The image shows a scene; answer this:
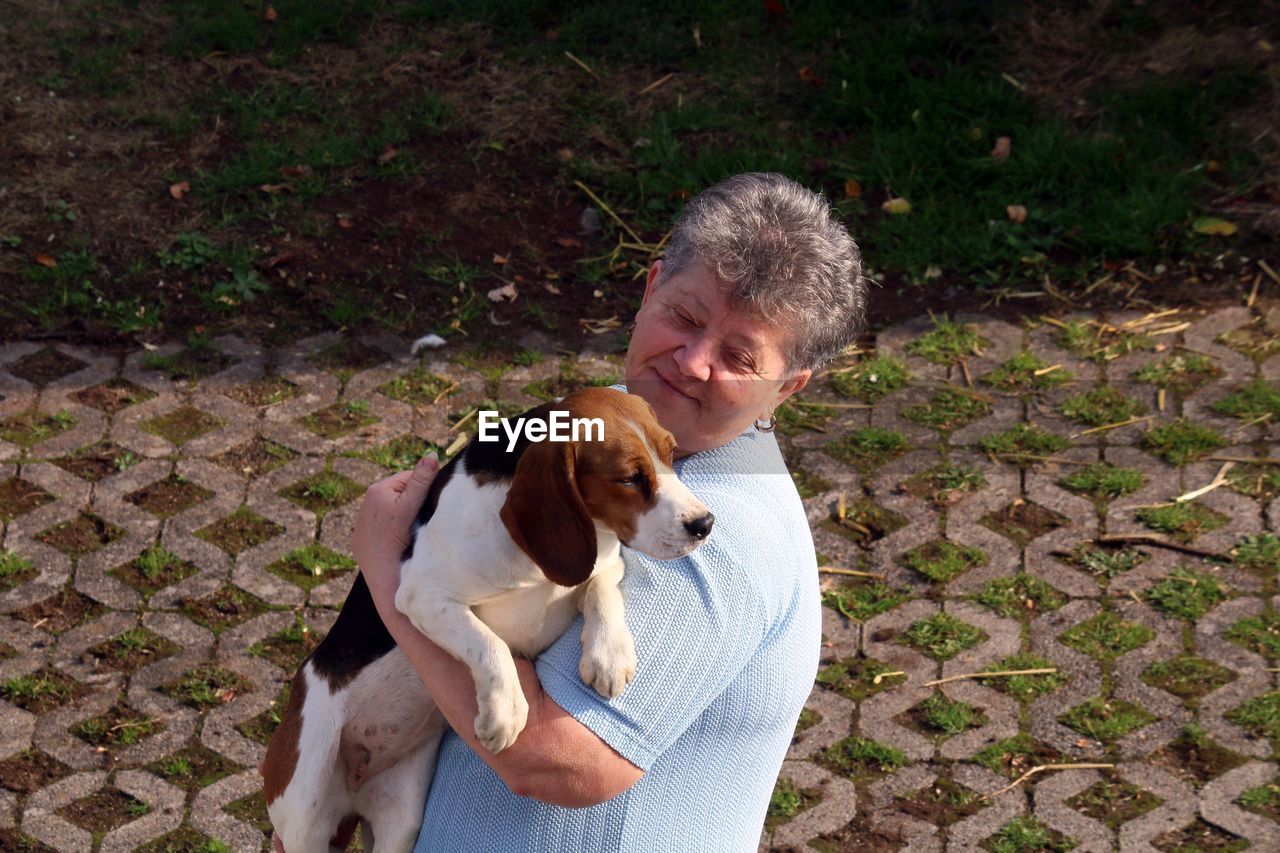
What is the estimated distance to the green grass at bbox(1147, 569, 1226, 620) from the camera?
543cm

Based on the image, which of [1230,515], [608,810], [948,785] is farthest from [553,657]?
[1230,515]

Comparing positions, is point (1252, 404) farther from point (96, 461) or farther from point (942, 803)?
point (96, 461)

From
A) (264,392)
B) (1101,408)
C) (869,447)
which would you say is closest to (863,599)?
(869,447)

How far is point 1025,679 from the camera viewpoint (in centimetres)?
518

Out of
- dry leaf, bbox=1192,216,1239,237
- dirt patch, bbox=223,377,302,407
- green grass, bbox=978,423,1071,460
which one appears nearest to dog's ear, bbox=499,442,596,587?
green grass, bbox=978,423,1071,460

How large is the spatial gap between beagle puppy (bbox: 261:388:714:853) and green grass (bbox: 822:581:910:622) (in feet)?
8.27

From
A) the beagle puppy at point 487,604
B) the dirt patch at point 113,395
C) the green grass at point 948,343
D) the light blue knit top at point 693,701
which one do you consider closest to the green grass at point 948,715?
the green grass at point 948,343

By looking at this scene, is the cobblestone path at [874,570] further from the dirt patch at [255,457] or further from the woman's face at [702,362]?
the woman's face at [702,362]

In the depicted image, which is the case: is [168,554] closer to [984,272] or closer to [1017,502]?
[1017,502]

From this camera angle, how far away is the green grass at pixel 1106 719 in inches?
196

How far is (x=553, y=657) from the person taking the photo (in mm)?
2740

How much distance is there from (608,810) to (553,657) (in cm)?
29

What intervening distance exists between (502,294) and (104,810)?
322 centimetres

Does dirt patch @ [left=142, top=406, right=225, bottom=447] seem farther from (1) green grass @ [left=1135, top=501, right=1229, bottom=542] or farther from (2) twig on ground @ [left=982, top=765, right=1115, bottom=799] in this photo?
(1) green grass @ [left=1135, top=501, right=1229, bottom=542]
